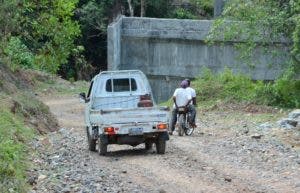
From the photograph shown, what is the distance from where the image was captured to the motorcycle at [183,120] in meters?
20.6

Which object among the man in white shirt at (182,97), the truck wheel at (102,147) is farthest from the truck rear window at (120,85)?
the truck wheel at (102,147)

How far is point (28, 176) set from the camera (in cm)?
1177

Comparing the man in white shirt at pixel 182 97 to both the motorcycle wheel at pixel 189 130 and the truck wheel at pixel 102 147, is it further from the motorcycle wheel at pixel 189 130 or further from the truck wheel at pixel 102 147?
the truck wheel at pixel 102 147

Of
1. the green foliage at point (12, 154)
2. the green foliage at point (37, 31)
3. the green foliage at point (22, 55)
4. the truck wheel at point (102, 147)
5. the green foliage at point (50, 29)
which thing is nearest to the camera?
the green foliage at point (12, 154)

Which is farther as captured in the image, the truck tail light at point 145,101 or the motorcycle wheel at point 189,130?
the motorcycle wheel at point 189,130

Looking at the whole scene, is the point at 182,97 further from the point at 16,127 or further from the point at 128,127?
the point at 16,127

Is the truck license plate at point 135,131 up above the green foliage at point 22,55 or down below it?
above

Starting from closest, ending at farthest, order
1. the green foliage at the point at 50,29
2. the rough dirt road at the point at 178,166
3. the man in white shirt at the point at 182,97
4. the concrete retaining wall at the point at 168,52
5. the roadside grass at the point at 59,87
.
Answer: the rough dirt road at the point at 178,166, the man in white shirt at the point at 182,97, the green foliage at the point at 50,29, the concrete retaining wall at the point at 168,52, the roadside grass at the point at 59,87

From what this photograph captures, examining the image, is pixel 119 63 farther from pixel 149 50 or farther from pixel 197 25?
pixel 197 25

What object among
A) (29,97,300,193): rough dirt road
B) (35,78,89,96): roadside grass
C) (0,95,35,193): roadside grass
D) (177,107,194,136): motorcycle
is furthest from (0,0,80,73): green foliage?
(177,107,194,136): motorcycle

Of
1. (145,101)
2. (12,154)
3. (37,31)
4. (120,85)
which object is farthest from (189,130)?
(37,31)

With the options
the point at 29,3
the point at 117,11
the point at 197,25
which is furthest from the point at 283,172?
the point at 117,11

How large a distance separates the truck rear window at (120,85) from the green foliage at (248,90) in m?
10.8

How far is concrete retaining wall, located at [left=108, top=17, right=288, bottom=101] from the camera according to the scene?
36.6 metres
